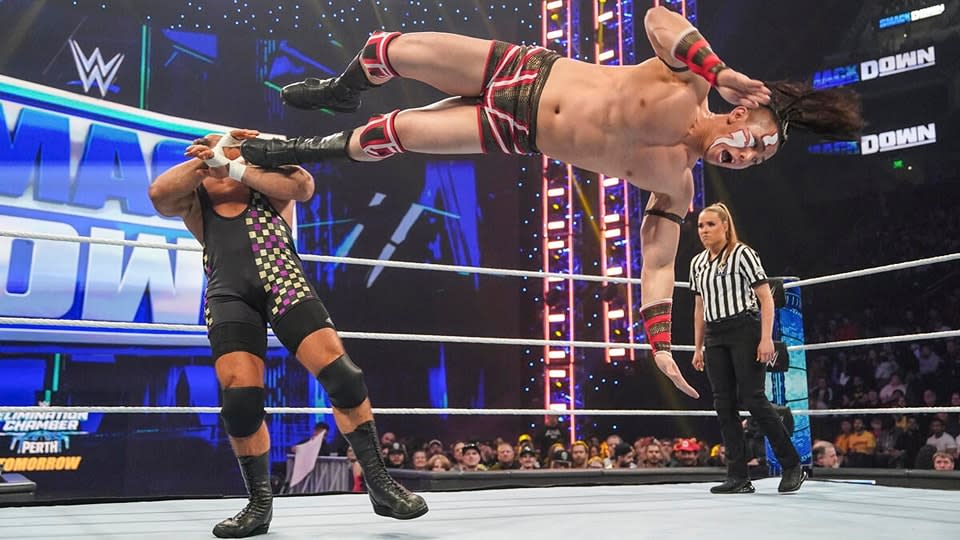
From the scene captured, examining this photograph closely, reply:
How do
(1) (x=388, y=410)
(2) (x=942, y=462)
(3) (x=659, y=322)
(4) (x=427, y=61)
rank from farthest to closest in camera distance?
(2) (x=942, y=462), (1) (x=388, y=410), (3) (x=659, y=322), (4) (x=427, y=61)

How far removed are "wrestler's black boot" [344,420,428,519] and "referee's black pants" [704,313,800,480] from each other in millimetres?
1502

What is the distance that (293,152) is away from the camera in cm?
188

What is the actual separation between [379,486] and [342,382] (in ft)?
0.79

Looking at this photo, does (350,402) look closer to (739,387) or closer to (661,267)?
(661,267)

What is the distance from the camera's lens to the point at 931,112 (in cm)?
725

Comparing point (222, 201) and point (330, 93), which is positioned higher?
point (330, 93)

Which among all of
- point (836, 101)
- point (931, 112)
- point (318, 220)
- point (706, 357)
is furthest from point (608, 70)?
point (931, 112)

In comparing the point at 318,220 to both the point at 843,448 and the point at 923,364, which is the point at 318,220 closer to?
the point at 843,448

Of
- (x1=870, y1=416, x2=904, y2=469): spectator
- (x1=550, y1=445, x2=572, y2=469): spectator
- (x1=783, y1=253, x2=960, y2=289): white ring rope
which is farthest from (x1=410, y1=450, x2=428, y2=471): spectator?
(x1=870, y1=416, x2=904, y2=469): spectator

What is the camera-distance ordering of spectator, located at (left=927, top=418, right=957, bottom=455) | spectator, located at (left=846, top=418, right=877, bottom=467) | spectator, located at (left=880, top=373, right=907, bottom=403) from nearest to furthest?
spectator, located at (left=927, top=418, right=957, bottom=455) < spectator, located at (left=846, top=418, right=877, bottom=467) < spectator, located at (left=880, top=373, right=907, bottom=403)

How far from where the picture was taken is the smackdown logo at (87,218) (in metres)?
5.17

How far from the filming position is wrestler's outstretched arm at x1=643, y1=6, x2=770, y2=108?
1467 millimetres

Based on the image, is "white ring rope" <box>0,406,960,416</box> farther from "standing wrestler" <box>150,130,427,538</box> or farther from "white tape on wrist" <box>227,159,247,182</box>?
"white tape on wrist" <box>227,159,247,182</box>

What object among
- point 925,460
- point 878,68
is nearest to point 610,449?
point 925,460
